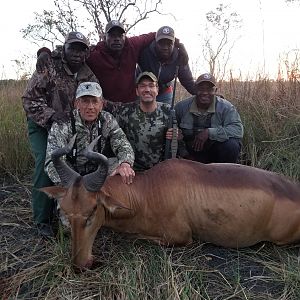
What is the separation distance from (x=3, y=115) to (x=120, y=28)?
2.78 meters

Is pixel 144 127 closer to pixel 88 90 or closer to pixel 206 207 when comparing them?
pixel 88 90

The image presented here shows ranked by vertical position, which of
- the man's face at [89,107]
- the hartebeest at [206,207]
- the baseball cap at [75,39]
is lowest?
the hartebeest at [206,207]

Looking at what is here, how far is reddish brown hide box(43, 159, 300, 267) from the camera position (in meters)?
4.42

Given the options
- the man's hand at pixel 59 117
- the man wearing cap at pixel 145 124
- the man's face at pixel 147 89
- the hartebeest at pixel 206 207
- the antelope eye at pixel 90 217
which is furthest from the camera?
the man wearing cap at pixel 145 124

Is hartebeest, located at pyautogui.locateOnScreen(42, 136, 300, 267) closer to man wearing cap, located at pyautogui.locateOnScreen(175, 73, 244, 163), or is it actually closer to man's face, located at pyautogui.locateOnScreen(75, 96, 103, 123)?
man's face, located at pyautogui.locateOnScreen(75, 96, 103, 123)

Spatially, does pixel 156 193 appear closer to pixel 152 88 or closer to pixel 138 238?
pixel 138 238

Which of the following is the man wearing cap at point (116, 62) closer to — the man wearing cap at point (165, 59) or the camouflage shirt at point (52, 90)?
the man wearing cap at point (165, 59)

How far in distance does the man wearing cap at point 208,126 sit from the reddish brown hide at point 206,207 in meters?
1.15

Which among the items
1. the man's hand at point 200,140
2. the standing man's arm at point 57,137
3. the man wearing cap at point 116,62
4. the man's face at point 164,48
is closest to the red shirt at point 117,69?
the man wearing cap at point 116,62

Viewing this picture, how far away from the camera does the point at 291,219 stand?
4.50 meters

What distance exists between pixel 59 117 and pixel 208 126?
2.02 metres

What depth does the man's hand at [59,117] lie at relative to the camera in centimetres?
479

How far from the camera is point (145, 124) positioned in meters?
5.44

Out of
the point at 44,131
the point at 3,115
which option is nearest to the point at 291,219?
the point at 44,131
